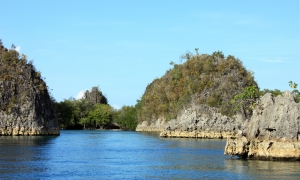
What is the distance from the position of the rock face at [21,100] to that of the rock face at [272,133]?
5720 centimetres

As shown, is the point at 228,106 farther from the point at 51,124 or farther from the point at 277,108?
the point at 277,108

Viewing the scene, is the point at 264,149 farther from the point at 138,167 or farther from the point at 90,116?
the point at 90,116

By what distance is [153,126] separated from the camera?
147 metres

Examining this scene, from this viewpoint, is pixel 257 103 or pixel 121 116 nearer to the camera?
pixel 257 103

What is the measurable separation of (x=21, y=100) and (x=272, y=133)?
62649 mm

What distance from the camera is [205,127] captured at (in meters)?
94.3

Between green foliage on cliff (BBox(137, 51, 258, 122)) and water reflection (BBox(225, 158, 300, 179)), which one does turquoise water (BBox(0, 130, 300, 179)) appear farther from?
green foliage on cliff (BBox(137, 51, 258, 122))

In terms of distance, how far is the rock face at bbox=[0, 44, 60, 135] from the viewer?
93312 mm

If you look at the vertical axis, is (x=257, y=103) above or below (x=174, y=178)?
above

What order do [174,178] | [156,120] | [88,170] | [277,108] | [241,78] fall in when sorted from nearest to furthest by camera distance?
[174,178]
[88,170]
[277,108]
[241,78]
[156,120]

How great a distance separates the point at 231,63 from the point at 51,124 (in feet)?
129

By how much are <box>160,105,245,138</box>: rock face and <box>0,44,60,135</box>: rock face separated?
26.8 metres

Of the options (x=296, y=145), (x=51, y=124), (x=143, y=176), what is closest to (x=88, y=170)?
(x=143, y=176)

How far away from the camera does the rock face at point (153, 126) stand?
139 meters
